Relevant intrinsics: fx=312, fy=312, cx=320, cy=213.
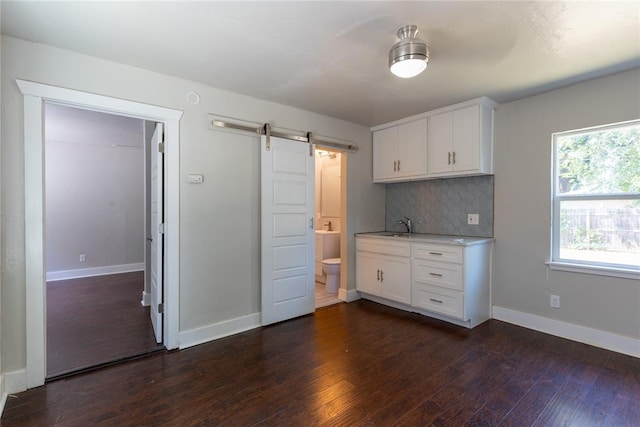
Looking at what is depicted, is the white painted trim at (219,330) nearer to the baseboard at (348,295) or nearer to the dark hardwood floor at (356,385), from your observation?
the dark hardwood floor at (356,385)

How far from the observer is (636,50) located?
2.21 metres

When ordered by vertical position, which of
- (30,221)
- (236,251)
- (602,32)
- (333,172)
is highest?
(602,32)

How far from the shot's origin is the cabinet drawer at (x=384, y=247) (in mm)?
3608

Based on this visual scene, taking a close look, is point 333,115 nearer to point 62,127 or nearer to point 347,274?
point 347,274

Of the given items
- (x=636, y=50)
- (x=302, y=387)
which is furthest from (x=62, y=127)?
(x=636, y=50)

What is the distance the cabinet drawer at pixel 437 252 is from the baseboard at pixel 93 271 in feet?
18.2

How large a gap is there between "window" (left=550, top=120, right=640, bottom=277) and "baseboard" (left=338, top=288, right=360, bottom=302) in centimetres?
221

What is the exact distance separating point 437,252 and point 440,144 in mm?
1226

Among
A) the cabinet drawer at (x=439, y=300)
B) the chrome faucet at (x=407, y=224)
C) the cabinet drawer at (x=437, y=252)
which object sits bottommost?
the cabinet drawer at (x=439, y=300)

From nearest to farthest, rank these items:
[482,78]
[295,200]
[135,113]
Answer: [135,113] < [482,78] < [295,200]

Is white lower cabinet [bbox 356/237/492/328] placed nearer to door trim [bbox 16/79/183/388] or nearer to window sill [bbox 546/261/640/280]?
window sill [bbox 546/261/640/280]

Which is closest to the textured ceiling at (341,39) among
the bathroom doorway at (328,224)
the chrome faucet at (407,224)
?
the chrome faucet at (407,224)

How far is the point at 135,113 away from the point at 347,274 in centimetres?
295

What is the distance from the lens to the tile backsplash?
3537 mm
